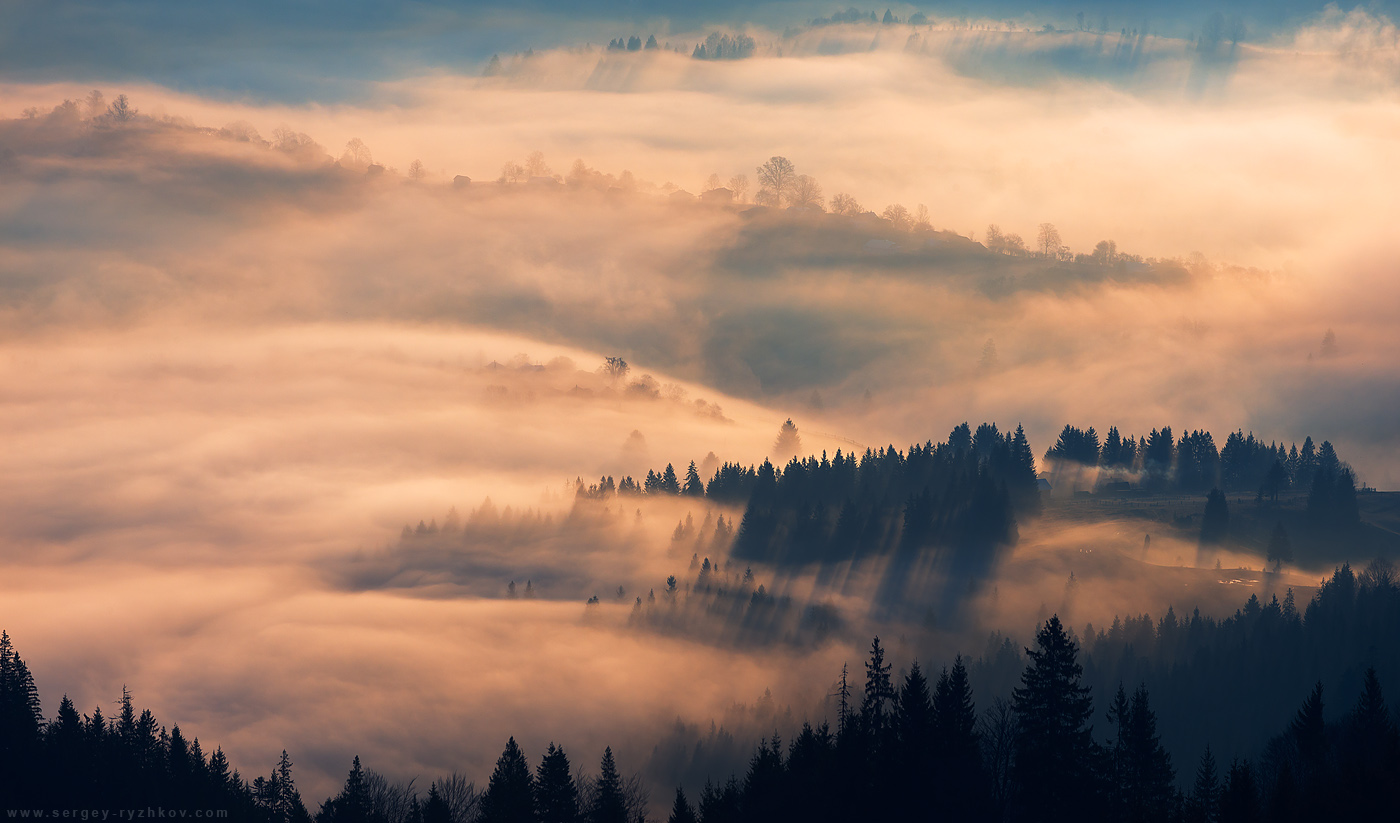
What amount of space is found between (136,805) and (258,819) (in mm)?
13186

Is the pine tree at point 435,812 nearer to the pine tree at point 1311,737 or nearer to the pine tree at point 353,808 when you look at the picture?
the pine tree at point 353,808

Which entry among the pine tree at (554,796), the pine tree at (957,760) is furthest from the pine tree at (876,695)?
the pine tree at (554,796)

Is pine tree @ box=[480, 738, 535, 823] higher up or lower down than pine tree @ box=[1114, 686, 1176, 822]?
lower down

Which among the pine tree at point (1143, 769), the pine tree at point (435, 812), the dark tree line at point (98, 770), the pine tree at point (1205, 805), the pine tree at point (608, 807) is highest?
the pine tree at point (1143, 769)

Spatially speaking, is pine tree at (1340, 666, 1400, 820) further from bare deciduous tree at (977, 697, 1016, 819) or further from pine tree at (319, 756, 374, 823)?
pine tree at (319, 756, 374, 823)

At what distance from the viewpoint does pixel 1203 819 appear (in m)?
93.2

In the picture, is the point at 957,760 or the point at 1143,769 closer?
the point at 957,760

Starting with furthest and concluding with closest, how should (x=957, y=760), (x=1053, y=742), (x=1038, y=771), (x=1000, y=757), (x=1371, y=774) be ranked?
(x=1000, y=757)
(x=957, y=760)
(x=1053, y=742)
(x=1038, y=771)
(x=1371, y=774)

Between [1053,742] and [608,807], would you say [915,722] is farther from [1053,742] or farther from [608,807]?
[608,807]

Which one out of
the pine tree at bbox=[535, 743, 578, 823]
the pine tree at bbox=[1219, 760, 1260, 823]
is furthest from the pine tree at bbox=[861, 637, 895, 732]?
the pine tree at bbox=[1219, 760, 1260, 823]

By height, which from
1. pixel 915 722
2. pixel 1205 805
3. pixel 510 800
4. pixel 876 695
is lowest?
pixel 510 800

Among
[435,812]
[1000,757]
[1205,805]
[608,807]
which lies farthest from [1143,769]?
[435,812]

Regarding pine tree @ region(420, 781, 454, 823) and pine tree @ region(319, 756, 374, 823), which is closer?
pine tree @ region(420, 781, 454, 823)

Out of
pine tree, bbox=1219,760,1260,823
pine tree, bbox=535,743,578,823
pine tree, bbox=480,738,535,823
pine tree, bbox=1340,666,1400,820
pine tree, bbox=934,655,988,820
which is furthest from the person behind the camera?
pine tree, bbox=535,743,578,823
